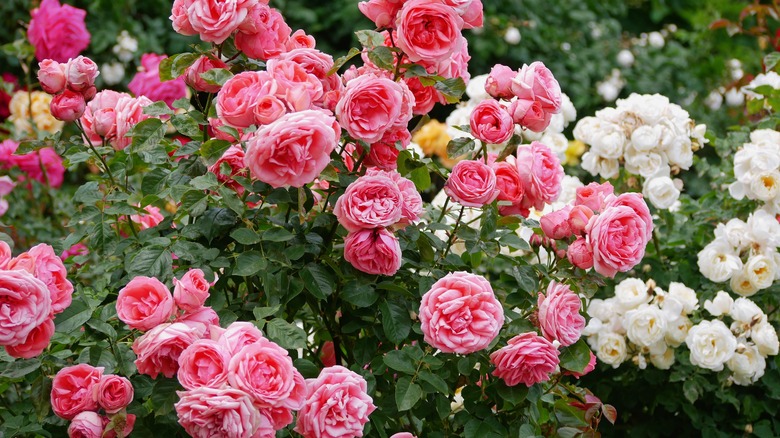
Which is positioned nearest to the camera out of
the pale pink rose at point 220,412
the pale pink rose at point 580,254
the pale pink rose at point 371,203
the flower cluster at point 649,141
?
the pale pink rose at point 220,412

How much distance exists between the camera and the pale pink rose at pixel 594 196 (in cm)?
160

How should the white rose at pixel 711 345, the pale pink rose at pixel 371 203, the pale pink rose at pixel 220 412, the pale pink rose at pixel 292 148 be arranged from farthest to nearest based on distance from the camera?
the white rose at pixel 711 345 → the pale pink rose at pixel 371 203 → the pale pink rose at pixel 292 148 → the pale pink rose at pixel 220 412

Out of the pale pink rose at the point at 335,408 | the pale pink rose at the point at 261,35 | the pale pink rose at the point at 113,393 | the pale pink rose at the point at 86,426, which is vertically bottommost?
the pale pink rose at the point at 86,426

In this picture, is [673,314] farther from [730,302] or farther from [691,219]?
[691,219]

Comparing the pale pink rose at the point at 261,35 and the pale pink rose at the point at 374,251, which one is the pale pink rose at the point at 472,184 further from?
the pale pink rose at the point at 261,35

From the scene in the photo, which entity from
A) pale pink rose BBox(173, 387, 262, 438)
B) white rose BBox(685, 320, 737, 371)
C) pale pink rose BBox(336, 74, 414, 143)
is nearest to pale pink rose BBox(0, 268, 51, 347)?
pale pink rose BBox(173, 387, 262, 438)

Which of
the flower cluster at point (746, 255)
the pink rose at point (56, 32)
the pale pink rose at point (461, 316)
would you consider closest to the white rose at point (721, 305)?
the flower cluster at point (746, 255)

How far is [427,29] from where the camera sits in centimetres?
145

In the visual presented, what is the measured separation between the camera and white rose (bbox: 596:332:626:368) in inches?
87.7

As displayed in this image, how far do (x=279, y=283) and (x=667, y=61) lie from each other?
16.2 feet

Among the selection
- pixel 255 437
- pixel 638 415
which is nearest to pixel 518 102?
pixel 255 437

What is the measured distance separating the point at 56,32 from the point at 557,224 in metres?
1.79

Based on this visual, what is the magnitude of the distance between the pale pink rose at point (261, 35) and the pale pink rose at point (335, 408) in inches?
22.3

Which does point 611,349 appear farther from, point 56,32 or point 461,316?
point 56,32
